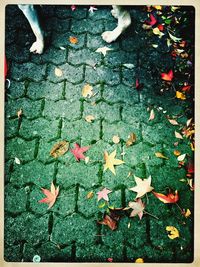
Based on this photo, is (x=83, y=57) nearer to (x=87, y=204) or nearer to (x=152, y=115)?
(x=152, y=115)

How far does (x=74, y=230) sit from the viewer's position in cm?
137

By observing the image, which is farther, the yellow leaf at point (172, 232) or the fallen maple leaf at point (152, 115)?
the fallen maple leaf at point (152, 115)

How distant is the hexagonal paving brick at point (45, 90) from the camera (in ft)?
4.67

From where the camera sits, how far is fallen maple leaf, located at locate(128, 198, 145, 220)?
1360mm

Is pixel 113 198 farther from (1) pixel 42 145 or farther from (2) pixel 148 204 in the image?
(1) pixel 42 145

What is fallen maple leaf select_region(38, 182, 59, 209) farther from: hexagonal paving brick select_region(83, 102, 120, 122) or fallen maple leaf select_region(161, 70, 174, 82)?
fallen maple leaf select_region(161, 70, 174, 82)

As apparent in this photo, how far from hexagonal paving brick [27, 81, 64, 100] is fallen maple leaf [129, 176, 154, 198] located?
2.02 feet

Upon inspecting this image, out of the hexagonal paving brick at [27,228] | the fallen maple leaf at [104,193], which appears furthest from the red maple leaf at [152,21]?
the hexagonal paving brick at [27,228]

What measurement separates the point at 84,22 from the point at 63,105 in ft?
1.51

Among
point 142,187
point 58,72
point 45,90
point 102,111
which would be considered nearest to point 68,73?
point 58,72

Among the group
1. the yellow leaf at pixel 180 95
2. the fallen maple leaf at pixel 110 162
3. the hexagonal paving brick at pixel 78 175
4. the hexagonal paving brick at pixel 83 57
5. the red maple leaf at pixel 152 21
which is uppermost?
the red maple leaf at pixel 152 21

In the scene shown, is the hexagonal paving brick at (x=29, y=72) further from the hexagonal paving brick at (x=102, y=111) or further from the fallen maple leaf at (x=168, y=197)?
the fallen maple leaf at (x=168, y=197)

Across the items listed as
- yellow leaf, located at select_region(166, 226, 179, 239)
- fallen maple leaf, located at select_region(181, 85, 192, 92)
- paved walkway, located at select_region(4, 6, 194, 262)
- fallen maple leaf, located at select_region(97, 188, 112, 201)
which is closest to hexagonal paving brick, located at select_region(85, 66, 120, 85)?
paved walkway, located at select_region(4, 6, 194, 262)

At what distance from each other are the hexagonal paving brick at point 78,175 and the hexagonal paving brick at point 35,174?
2.1 inches
